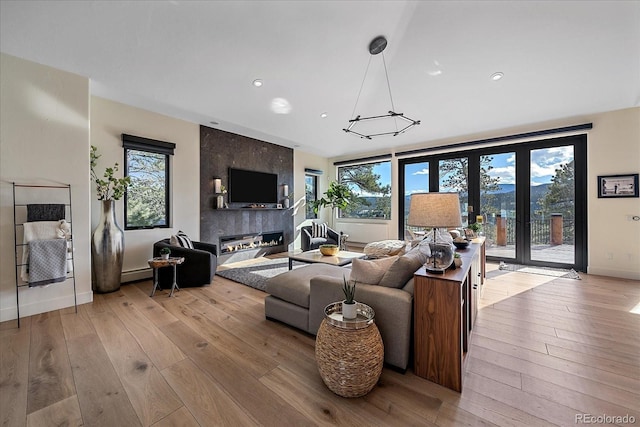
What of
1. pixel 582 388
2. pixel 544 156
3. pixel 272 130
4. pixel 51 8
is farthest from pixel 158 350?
pixel 544 156

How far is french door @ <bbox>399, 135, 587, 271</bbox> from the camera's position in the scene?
468 centimetres

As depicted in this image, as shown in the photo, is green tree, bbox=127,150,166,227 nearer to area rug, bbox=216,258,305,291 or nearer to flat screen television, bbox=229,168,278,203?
flat screen television, bbox=229,168,278,203

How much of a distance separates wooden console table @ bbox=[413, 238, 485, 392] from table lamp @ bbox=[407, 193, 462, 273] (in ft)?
0.34

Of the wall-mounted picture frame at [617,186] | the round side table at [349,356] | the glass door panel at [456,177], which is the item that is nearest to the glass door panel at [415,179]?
the glass door panel at [456,177]

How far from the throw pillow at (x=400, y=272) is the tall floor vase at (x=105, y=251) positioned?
374 cm

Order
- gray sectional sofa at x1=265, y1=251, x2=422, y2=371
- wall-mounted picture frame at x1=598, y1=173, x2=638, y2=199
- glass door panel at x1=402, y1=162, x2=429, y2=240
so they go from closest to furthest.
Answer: gray sectional sofa at x1=265, y1=251, x2=422, y2=371, wall-mounted picture frame at x1=598, y1=173, x2=638, y2=199, glass door panel at x1=402, y1=162, x2=429, y2=240

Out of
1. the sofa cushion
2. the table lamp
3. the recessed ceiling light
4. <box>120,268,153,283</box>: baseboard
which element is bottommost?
<box>120,268,153,283</box>: baseboard

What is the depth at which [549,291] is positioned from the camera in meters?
3.60

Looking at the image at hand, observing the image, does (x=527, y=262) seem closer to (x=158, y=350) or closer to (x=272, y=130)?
(x=272, y=130)

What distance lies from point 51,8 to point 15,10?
29cm

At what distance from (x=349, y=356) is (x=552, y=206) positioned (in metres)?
5.56

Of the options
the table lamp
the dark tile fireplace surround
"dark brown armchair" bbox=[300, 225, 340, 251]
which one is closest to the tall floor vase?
the dark tile fireplace surround

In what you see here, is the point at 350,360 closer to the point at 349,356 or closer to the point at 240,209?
the point at 349,356

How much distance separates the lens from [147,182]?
4410 mm
